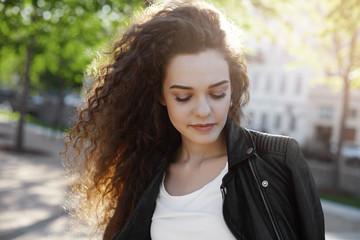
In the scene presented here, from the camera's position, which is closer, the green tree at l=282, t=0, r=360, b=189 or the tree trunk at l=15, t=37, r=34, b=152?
the green tree at l=282, t=0, r=360, b=189

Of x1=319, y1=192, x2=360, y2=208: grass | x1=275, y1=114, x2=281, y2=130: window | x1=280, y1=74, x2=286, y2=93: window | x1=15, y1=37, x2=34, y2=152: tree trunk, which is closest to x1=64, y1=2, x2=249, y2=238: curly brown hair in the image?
x1=319, y1=192, x2=360, y2=208: grass

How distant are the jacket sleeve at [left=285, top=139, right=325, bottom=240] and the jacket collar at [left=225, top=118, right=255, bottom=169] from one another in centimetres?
19

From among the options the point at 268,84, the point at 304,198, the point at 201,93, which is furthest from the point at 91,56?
the point at 268,84

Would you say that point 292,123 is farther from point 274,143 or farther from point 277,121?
point 274,143

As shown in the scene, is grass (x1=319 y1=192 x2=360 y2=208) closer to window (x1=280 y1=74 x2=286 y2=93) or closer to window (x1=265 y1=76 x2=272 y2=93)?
window (x1=280 y1=74 x2=286 y2=93)

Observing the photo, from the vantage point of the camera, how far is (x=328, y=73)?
14430 millimetres

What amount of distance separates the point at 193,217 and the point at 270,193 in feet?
1.40

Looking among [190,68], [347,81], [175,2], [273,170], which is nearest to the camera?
[273,170]

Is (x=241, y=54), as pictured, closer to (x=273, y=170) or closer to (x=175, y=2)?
(x=175, y=2)

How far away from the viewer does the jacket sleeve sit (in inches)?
78.6

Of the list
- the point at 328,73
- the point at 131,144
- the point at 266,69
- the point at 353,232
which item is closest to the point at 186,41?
the point at 131,144

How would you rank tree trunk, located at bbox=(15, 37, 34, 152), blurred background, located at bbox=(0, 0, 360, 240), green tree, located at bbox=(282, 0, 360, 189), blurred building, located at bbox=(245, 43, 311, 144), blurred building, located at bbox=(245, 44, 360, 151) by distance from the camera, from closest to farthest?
1. blurred background, located at bbox=(0, 0, 360, 240)
2. green tree, located at bbox=(282, 0, 360, 189)
3. tree trunk, located at bbox=(15, 37, 34, 152)
4. blurred building, located at bbox=(245, 44, 360, 151)
5. blurred building, located at bbox=(245, 43, 311, 144)

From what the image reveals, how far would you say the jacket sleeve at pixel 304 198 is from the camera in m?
2.00

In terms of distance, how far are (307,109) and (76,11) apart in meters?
29.0
